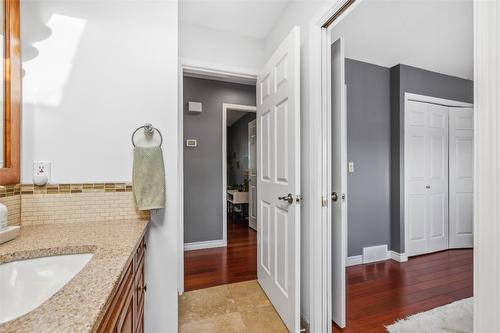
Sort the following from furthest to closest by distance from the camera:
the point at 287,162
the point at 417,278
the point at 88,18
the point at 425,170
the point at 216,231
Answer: the point at 216,231, the point at 425,170, the point at 417,278, the point at 287,162, the point at 88,18

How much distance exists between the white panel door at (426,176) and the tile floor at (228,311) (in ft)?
6.58

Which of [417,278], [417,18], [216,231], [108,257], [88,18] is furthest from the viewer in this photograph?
[216,231]

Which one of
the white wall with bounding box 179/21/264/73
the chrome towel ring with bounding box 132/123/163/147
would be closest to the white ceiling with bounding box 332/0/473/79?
the white wall with bounding box 179/21/264/73

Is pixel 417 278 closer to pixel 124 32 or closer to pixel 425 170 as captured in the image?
pixel 425 170

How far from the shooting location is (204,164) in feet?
10.6

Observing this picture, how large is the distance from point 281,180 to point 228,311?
1.10 metres

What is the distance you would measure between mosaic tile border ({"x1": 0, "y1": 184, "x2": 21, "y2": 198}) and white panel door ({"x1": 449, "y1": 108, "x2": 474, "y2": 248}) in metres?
3.94

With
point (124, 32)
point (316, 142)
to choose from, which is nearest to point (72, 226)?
point (124, 32)

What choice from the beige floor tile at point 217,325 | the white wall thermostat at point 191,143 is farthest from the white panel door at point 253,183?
the beige floor tile at point 217,325

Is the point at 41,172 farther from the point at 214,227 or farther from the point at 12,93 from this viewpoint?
the point at 214,227

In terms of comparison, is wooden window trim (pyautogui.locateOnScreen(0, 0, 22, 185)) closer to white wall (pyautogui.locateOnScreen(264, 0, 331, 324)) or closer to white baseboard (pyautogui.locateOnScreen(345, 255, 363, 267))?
white wall (pyautogui.locateOnScreen(264, 0, 331, 324))

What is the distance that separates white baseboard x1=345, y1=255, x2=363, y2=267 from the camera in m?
2.62

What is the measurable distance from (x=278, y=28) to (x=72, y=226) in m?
2.11

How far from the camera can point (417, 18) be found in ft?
6.02
